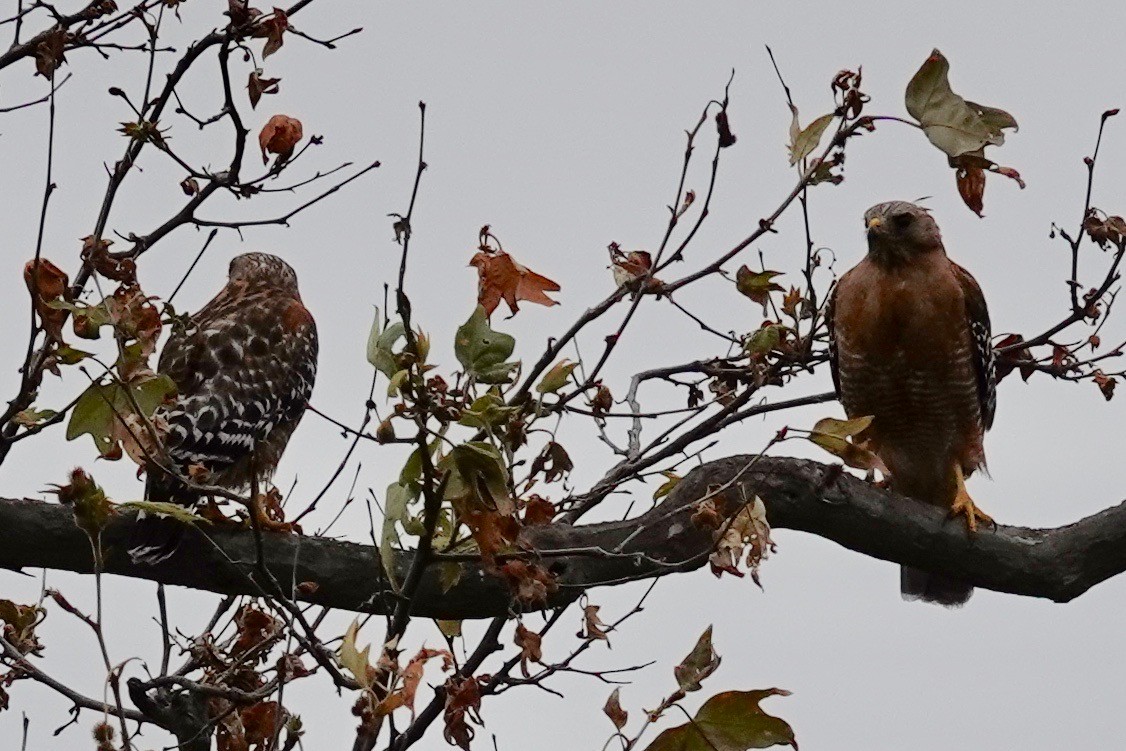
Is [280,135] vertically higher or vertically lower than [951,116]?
higher

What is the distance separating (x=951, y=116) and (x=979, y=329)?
218 centimetres

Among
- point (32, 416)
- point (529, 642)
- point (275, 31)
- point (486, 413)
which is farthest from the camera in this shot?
point (275, 31)

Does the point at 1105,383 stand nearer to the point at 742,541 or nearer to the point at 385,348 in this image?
the point at 742,541

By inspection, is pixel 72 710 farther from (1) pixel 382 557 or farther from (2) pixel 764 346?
(2) pixel 764 346

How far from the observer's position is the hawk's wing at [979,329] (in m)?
5.37

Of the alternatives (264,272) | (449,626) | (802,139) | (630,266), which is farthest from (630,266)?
(264,272)

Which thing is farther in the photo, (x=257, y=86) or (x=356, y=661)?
(x=257, y=86)

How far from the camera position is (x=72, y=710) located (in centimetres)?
356

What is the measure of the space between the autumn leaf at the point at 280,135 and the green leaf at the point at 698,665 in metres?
2.00

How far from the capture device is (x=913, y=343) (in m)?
5.31

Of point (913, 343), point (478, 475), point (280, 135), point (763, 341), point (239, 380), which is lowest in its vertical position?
point (478, 475)

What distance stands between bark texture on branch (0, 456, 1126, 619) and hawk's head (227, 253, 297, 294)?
111 inches

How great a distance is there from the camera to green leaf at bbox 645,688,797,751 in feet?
9.43

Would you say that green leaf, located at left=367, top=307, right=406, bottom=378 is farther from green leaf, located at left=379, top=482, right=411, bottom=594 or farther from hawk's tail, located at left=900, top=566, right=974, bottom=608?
hawk's tail, located at left=900, top=566, right=974, bottom=608
